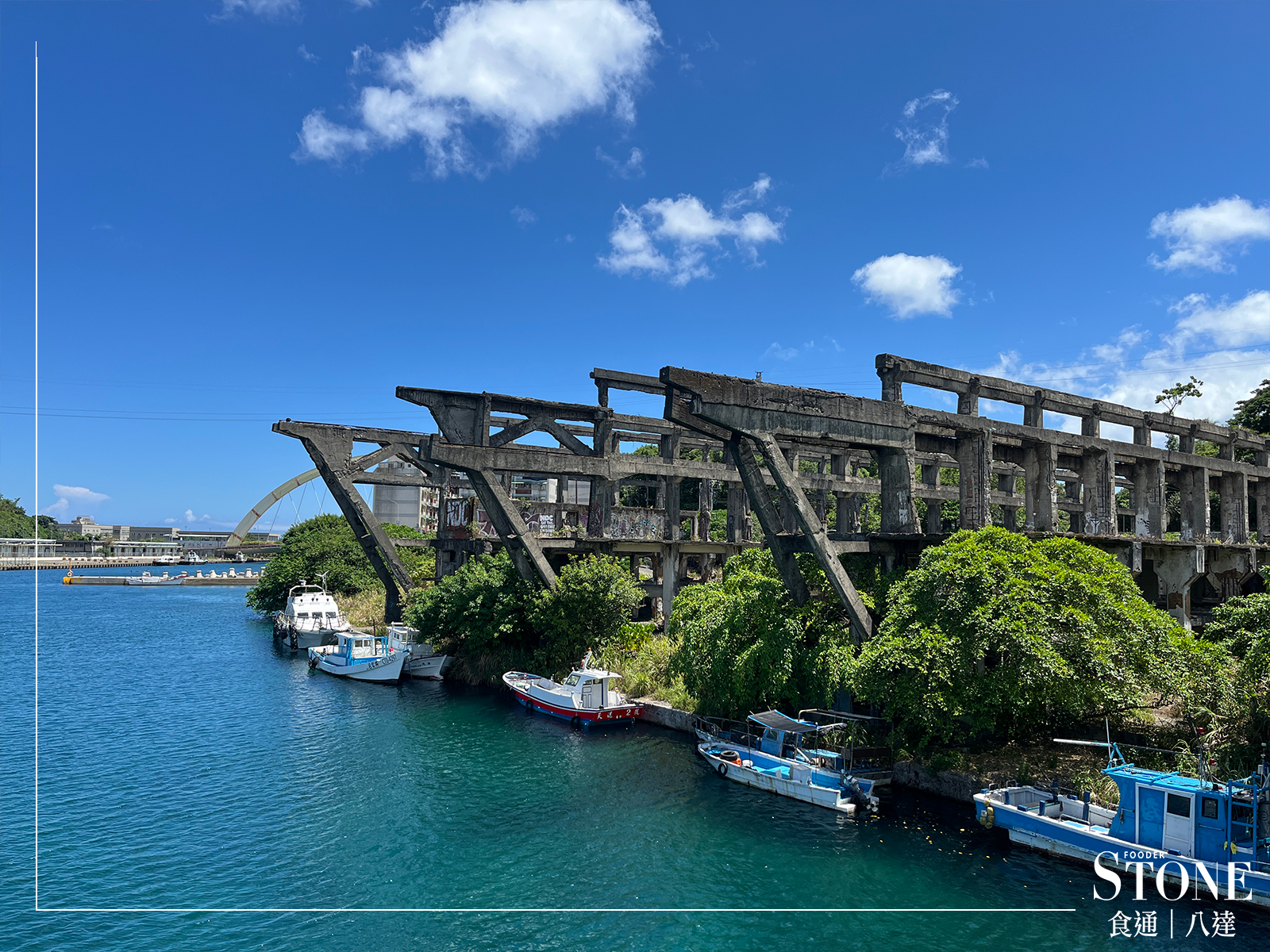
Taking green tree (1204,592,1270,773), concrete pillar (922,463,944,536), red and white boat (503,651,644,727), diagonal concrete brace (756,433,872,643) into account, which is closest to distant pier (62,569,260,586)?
red and white boat (503,651,644,727)

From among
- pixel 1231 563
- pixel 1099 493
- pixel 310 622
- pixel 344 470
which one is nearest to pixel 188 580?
pixel 310 622

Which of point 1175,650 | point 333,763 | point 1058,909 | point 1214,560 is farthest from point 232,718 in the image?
point 1214,560

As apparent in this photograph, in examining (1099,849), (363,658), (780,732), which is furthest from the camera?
(363,658)

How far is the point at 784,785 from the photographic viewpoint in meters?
19.2

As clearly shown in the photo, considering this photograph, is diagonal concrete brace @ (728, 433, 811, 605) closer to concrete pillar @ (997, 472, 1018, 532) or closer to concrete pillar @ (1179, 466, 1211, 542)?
concrete pillar @ (997, 472, 1018, 532)

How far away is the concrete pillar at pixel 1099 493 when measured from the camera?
30.9 m

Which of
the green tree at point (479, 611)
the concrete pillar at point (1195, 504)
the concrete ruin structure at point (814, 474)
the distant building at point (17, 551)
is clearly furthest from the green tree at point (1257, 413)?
the distant building at point (17, 551)

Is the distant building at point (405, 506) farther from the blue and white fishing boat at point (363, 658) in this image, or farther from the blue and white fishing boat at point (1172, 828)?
the blue and white fishing boat at point (1172, 828)

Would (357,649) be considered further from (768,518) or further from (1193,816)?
(1193,816)

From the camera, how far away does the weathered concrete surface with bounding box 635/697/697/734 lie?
2517 centimetres

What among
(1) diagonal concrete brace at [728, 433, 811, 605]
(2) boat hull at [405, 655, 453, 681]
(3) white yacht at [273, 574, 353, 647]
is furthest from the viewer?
(3) white yacht at [273, 574, 353, 647]

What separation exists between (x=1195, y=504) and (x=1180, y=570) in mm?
6716

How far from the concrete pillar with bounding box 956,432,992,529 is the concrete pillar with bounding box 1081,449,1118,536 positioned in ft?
24.5

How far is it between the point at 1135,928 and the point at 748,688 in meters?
10.5
